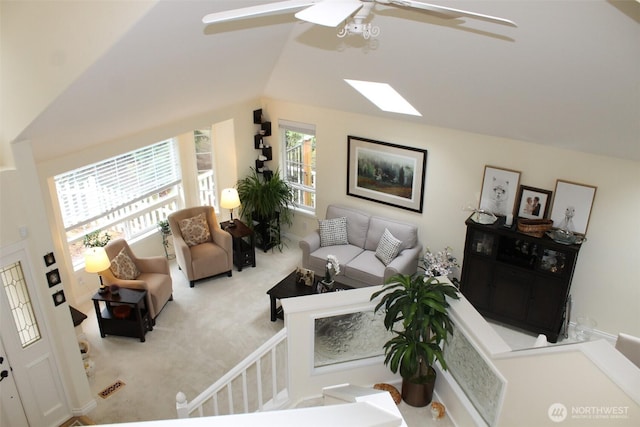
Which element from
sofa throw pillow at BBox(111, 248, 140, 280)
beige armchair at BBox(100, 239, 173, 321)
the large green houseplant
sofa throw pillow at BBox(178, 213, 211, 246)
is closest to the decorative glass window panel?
the large green houseplant

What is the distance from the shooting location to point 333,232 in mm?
7094

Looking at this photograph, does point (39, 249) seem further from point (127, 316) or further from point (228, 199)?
point (228, 199)

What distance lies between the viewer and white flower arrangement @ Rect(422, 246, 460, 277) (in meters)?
6.33

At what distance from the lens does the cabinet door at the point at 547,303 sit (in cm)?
555

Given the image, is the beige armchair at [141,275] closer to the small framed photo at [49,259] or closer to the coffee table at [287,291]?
the coffee table at [287,291]

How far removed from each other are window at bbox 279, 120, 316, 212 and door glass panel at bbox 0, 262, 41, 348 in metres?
4.42

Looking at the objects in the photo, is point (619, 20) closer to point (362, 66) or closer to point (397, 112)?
point (362, 66)

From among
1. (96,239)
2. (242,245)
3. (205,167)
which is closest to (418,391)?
(242,245)

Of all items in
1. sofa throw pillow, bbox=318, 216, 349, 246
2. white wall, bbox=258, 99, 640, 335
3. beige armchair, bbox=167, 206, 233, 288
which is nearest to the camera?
white wall, bbox=258, 99, 640, 335

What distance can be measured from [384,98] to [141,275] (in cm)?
380

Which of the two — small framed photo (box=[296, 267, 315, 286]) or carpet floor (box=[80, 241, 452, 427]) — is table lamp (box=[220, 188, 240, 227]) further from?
small framed photo (box=[296, 267, 315, 286])

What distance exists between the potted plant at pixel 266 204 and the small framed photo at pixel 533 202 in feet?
11.2

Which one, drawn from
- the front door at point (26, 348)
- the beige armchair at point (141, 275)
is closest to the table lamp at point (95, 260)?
the beige armchair at point (141, 275)

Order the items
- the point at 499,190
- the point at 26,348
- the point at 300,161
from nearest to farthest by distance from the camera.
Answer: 1. the point at 26,348
2. the point at 499,190
3. the point at 300,161
